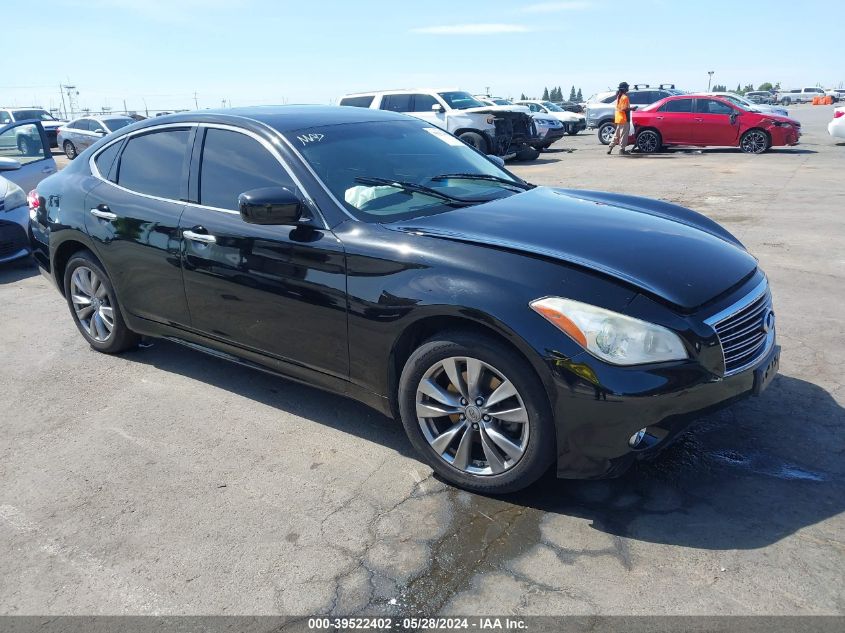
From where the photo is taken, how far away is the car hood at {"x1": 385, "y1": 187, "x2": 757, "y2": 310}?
3088mm

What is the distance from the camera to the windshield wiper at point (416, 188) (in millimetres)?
3871

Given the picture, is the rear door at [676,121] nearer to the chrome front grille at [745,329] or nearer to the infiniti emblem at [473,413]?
the chrome front grille at [745,329]

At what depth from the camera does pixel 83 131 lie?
23891 mm

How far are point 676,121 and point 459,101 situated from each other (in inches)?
246

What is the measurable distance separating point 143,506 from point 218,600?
877mm

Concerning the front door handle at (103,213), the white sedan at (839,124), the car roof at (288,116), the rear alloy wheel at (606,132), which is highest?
the car roof at (288,116)

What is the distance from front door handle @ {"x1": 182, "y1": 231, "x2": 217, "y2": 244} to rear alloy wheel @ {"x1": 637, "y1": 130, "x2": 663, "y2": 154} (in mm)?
18366

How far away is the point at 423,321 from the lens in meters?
3.26

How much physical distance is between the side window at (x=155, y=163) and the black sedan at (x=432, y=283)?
0.05ft

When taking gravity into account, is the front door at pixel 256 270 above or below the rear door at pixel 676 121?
above

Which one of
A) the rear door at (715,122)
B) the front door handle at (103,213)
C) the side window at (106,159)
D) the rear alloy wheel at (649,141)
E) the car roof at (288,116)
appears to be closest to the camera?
the car roof at (288,116)

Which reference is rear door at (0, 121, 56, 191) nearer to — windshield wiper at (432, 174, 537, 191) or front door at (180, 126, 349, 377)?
front door at (180, 126, 349, 377)

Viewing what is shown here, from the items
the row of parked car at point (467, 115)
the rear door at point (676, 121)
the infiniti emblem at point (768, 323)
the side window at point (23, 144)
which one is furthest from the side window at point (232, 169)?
the rear door at point (676, 121)

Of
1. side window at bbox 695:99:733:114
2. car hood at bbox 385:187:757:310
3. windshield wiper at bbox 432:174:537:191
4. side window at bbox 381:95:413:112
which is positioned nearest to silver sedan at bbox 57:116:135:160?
side window at bbox 381:95:413:112
